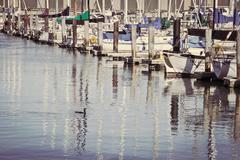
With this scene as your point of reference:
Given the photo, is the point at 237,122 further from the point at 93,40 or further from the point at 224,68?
the point at 93,40

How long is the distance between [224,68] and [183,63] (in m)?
5.42

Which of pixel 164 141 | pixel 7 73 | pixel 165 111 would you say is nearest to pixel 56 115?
pixel 165 111

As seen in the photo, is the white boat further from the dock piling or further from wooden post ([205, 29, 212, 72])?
the dock piling

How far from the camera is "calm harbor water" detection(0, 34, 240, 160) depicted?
21.9 meters

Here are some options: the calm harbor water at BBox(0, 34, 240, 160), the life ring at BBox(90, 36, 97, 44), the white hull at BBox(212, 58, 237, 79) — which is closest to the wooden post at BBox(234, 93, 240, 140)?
the calm harbor water at BBox(0, 34, 240, 160)

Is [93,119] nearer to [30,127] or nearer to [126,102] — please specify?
[30,127]

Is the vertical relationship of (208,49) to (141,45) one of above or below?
above

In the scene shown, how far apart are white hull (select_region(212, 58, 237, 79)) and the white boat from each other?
3036 millimetres

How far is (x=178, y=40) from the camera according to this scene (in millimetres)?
50906

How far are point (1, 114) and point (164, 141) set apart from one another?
26.6ft

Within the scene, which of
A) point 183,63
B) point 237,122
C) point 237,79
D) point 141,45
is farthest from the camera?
point 141,45

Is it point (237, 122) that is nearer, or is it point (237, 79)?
point (237, 122)

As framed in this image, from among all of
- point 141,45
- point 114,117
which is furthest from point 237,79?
point 141,45

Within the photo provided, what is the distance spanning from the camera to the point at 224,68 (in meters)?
41.6
